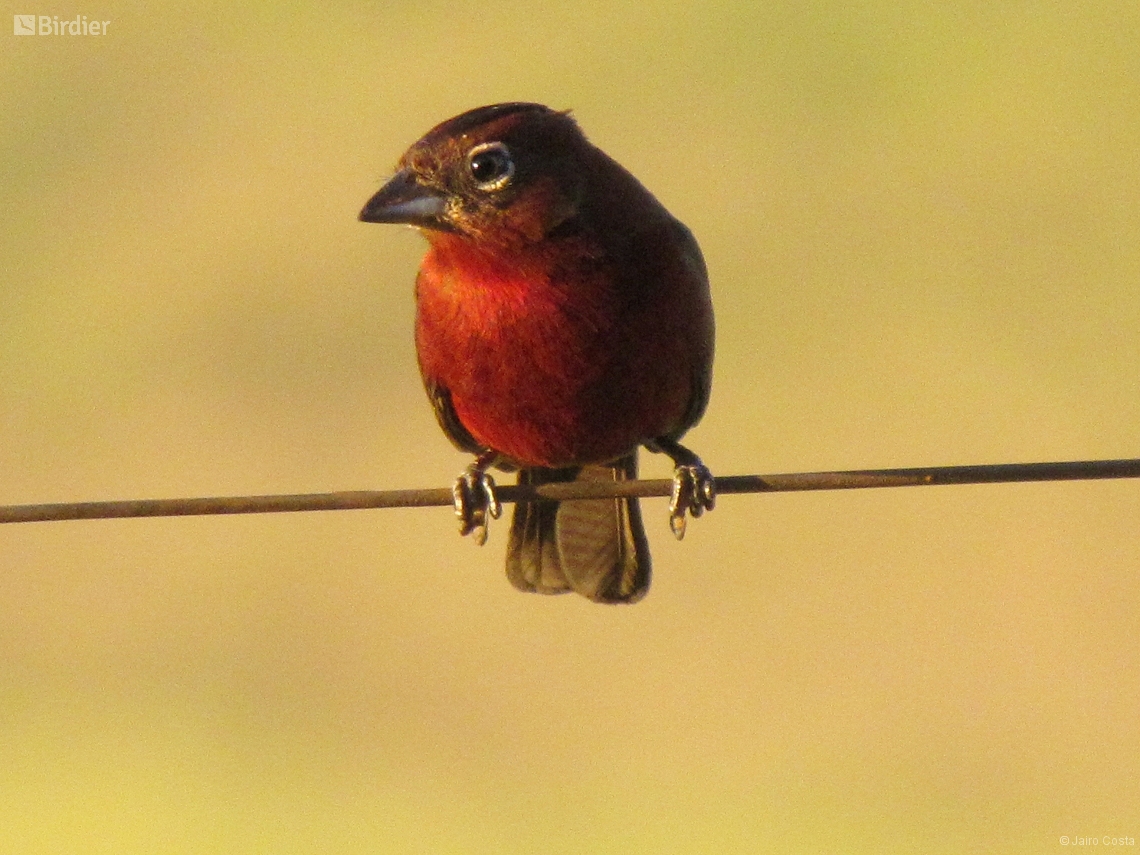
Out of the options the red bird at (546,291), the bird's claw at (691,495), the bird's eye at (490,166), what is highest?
the bird's eye at (490,166)

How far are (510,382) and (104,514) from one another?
58.8 inches

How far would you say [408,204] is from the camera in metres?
4.26

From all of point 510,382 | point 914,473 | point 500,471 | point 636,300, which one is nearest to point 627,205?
point 636,300

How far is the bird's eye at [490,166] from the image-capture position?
425cm

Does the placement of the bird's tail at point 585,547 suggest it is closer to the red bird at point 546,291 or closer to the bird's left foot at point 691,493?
the bird's left foot at point 691,493

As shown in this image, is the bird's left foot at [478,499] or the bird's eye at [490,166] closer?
the bird's eye at [490,166]

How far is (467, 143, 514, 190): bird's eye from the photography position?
4.25 m

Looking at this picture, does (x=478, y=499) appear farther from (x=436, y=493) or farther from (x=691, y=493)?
(x=436, y=493)

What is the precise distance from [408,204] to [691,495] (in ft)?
3.77

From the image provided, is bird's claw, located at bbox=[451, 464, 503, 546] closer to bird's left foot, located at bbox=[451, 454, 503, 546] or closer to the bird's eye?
bird's left foot, located at bbox=[451, 454, 503, 546]

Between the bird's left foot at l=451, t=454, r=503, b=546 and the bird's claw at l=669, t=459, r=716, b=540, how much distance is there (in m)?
0.54

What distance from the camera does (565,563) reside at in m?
5.34

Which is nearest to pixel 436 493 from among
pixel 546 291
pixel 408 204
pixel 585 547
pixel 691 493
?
pixel 546 291

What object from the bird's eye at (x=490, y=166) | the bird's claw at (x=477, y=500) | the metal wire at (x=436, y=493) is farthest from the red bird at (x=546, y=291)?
the metal wire at (x=436, y=493)
